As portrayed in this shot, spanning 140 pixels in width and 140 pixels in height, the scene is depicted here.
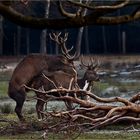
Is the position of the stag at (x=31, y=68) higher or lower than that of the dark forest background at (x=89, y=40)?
higher

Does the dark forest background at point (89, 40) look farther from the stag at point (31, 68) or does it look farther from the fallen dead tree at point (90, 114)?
the fallen dead tree at point (90, 114)

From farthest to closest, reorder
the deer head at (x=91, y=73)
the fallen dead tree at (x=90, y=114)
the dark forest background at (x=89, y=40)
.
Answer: the dark forest background at (x=89, y=40)
the deer head at (x=91, y=73)
the fallen dead tree at (x=90, y=114)

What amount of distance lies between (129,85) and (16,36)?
830 inches

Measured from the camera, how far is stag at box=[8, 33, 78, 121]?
1905cm

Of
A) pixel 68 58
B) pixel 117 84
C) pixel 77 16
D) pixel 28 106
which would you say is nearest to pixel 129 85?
pixel 117 84

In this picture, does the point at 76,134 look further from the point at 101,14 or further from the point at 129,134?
the point at 101,14

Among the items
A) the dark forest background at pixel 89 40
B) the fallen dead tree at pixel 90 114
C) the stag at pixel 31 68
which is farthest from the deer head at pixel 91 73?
the dark forest background at pixel 89 40

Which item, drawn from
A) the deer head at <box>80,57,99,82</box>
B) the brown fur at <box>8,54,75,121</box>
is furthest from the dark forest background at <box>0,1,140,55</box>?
the brown fur at <box>8,54,75,121</box>

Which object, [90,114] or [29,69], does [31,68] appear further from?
[90,114]

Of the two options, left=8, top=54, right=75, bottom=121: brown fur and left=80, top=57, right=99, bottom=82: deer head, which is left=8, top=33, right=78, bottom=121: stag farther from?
left=80, top=57, right=99, bottom=82: deer head

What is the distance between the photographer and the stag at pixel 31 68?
19.0 metres

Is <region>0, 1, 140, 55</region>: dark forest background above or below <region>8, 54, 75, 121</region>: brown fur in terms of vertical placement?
below

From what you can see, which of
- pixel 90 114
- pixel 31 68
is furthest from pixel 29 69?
pixel 90 114

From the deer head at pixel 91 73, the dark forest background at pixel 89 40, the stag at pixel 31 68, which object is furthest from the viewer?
the dark forest background at pixel 89 40
